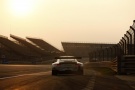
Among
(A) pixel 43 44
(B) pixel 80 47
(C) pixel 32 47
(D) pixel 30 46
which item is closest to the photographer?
(C) pixel 32 47

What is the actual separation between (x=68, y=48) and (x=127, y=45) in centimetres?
16801

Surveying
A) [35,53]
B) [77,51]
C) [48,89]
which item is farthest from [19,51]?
[48,89]

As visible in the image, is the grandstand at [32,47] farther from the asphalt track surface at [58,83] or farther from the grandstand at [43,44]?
the asphalt track surface at [58,83]

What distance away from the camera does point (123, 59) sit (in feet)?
80.2

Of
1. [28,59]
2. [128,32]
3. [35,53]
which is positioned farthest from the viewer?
[35,53]

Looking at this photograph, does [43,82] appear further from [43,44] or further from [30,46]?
[43,44]

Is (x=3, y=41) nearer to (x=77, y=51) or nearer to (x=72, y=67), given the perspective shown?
(x=77, y=51)

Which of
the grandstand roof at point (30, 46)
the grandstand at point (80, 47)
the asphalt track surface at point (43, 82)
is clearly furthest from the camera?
the grandstand at point (80, 47)

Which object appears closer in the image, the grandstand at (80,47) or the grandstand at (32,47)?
the grandstand at (32,47)

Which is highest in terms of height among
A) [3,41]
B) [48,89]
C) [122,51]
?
[3,41]

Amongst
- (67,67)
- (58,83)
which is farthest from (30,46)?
(58,83)

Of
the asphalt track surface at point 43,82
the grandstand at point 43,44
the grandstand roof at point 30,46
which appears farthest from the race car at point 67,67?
the grandstand at point 43,44

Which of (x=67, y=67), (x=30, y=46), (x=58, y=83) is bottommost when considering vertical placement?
(x=58, y=83)

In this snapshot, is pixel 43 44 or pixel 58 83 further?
pixel 43 44
